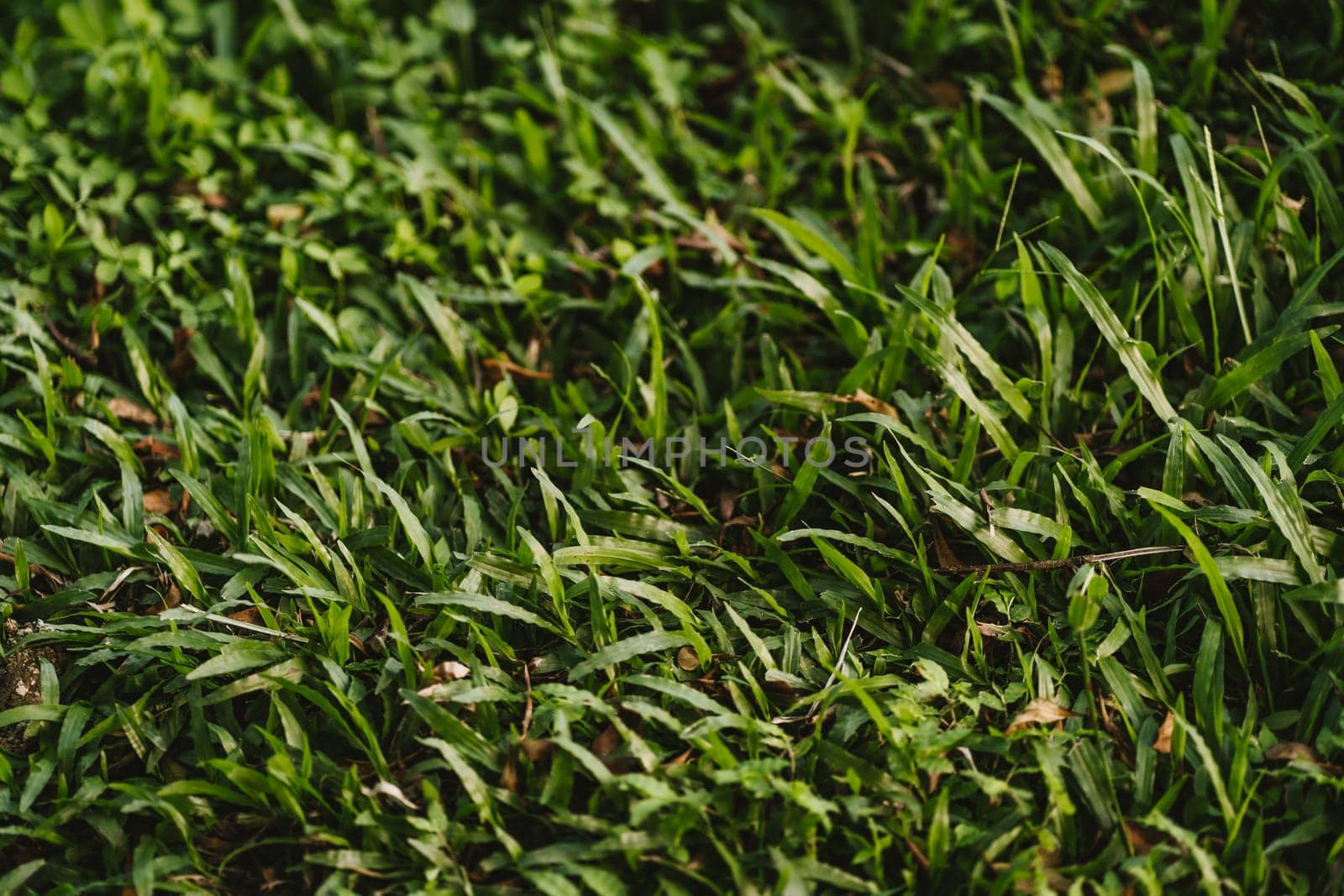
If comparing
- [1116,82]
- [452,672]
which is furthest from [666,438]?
[1116,82]

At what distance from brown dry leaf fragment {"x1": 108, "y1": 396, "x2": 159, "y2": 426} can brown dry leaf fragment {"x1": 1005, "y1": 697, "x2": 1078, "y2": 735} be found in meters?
2.00

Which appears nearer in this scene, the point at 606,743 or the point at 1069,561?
the point at 606,743

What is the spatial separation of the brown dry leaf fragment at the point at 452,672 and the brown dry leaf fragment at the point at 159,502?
0.82 meters

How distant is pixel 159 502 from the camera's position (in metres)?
2.34

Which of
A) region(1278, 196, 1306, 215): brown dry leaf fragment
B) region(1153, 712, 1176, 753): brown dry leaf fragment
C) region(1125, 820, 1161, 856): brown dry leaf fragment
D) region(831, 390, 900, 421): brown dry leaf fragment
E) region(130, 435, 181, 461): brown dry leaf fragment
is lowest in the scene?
region(1125, 820, 1161, 856): brown dry leaf fragment

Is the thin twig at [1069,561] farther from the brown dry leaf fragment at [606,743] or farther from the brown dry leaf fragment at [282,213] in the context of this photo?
the brown dry leaf fragment at [282,213]

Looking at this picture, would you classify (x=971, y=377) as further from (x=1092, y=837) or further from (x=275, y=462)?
(x=275, y=462)

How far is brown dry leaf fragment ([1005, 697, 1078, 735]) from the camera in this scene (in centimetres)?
182

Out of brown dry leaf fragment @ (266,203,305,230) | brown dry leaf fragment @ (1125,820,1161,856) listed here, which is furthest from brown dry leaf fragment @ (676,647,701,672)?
brown dry leaf fragment @ (266,203,305,230)

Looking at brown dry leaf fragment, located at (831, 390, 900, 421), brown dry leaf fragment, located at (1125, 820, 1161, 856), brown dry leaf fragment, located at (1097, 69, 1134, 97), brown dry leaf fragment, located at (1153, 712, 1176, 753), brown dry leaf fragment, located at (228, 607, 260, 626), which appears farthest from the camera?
brown dry leaf fragment, located at (1097, 69, 1134, 97)

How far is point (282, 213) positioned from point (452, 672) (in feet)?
4.68

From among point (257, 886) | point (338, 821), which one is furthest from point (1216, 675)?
point (257, 886)

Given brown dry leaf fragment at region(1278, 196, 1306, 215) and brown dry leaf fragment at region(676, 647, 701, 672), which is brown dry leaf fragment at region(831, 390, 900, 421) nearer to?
brown dry leaf fragment at region(676, 647, 701, 672)

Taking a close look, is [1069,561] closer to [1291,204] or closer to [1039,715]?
[1039,715]
